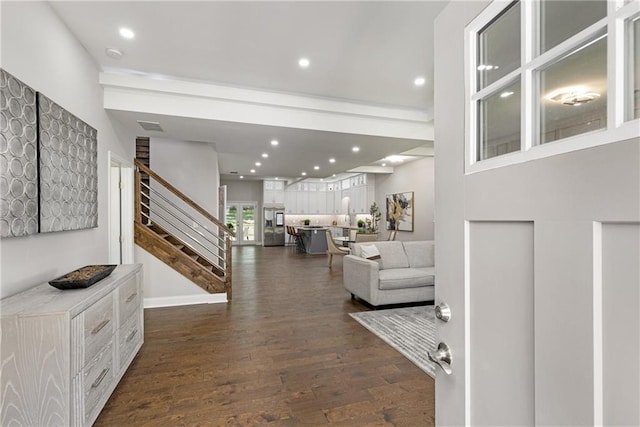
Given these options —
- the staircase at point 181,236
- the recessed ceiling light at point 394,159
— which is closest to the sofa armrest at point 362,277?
the staircase at point 181,236

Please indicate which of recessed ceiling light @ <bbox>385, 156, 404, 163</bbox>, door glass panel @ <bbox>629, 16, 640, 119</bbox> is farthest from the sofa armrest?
recessed ceiling light @ <bbox>385, 156, 404, 163</bbox>

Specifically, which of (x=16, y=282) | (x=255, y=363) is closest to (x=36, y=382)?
(x=16, y=282)

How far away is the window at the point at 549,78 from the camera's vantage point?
1.68 ft

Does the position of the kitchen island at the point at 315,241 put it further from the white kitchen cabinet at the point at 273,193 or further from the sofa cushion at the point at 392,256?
the sofa cushion at the point at 392,256

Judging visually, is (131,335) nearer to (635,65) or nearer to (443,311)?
(443,311)

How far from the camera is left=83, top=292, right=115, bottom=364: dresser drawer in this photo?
1910 mm

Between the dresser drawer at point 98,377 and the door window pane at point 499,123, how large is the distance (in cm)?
247

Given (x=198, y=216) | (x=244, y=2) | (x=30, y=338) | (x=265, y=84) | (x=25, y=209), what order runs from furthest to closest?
(x=198, y=216)
(x=265, y=84)
(x=244, y=2)
(x=25, y=209)
(x=30, y=338)

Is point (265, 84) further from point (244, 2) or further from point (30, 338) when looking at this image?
point (30, 338)

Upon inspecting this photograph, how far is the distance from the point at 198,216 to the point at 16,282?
12.3 ft

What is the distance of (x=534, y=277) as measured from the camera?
66cm

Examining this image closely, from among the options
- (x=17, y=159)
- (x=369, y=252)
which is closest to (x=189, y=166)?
(x=369, y=252)

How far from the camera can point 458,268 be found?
898mm

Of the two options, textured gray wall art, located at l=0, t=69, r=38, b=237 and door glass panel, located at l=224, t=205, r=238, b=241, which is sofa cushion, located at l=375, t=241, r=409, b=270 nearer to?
textured gray wall art, located at l=0, t=69, r=38, b=237
